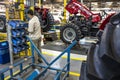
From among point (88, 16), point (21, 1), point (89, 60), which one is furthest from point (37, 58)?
point (89, 60)

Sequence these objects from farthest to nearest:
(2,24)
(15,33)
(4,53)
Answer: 1. (2,24)
2. (4,53)
3. (15,33)

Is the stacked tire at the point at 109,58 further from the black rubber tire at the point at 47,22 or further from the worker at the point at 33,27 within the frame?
the black rubber tire at the point at 47,22

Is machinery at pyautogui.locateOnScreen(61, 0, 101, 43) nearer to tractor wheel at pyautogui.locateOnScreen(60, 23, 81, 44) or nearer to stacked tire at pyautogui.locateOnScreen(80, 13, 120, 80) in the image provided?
tractor wheel at pyautogui.locateOnScreen(60, 23, 81, 44)

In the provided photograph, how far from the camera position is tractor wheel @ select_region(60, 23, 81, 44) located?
7.34 m

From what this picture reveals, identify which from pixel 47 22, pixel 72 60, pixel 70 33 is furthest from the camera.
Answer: pixel 47 22

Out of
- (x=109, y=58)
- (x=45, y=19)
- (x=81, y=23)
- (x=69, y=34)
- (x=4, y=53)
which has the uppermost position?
(x=45, y=19)

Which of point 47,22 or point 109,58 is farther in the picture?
point 47,22

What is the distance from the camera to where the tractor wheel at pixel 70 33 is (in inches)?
289

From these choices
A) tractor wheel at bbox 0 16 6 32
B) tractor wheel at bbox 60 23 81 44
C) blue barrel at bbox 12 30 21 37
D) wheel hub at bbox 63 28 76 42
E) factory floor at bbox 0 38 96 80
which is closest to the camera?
factory floor at bbox 0 38 96 80

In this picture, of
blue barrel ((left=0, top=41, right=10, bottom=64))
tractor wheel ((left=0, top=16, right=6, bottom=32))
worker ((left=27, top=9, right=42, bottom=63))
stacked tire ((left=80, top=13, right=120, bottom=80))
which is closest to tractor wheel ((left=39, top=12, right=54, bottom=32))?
tractor wheel ((left=0, top=16, right=6, bottom=32))

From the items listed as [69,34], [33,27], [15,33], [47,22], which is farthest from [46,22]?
[33,27]

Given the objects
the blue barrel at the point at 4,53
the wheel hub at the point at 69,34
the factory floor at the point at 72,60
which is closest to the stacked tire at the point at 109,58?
the factory floor at the point at 72,60

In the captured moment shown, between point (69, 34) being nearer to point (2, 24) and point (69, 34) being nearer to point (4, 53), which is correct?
point (4, 53)

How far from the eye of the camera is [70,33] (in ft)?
25.4
